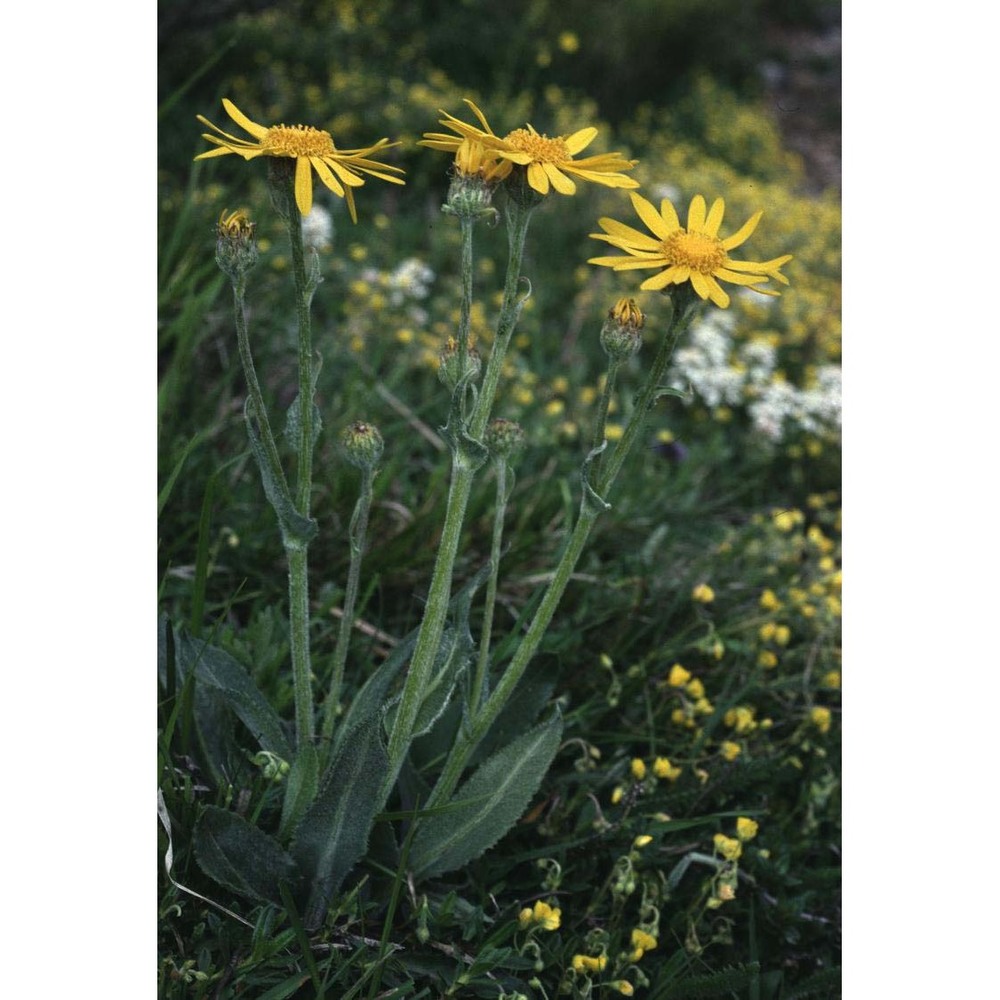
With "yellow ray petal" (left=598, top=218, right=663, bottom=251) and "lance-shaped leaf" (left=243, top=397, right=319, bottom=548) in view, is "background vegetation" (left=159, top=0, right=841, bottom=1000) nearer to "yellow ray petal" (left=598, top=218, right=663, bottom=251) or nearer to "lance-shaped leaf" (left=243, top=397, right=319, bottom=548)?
"lance-shaped leaf" (left=243, top=397, right=319, bottom=548)

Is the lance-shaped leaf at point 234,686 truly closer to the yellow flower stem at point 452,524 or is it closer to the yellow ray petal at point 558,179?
the yellow flower stem at point 452,524

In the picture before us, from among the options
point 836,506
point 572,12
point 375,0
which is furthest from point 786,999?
point 572,12

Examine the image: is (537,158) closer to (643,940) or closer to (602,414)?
(602,414)

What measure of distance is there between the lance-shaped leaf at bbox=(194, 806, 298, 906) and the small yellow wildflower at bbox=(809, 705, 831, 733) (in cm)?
89

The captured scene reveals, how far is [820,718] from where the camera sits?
5.66ft

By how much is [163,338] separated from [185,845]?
1.01 meters

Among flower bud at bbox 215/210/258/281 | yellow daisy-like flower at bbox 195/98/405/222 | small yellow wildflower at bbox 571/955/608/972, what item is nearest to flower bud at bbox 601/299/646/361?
yellow daisy-like flower at bbox 195/98/405/222

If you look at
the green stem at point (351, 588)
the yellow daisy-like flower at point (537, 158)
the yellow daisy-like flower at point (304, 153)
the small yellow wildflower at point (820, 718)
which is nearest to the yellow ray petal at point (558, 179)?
the yellow daisy-like flower at point (537, 158)

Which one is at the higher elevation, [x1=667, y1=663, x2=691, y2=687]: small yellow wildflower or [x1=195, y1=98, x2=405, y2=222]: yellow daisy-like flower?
[x1=195, y1=98, x2=405, y2=222]: yellow daisy-like flower

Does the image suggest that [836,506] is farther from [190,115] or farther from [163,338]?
[190,115]

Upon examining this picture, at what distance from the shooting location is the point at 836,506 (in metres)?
2.54

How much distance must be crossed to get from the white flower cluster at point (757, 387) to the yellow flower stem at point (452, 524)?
60.9 inches

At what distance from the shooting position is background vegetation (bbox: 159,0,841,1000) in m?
1.33

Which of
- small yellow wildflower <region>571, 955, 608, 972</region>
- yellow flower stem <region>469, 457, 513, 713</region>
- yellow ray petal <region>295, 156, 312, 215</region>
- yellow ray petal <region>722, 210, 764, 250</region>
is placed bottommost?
small yellow wildflower <region>571, 955, 608, 972</region>
